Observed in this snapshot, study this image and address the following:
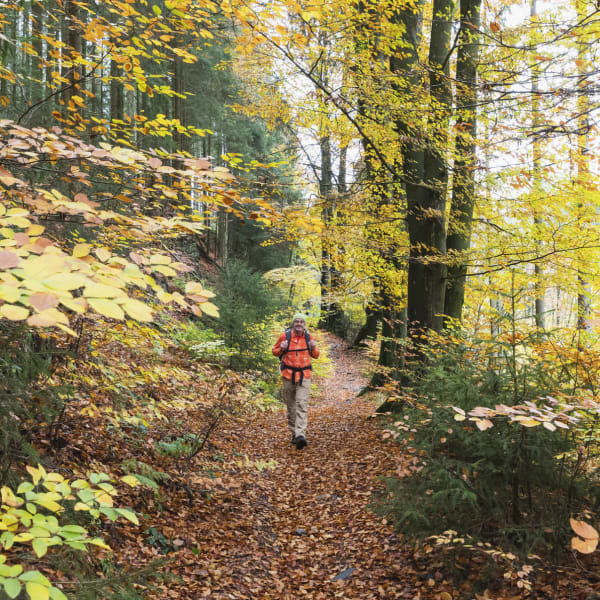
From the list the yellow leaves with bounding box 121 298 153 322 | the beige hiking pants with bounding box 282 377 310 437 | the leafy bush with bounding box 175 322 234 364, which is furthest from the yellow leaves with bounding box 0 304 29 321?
the leafy bush with bounding box 175 322 234 364

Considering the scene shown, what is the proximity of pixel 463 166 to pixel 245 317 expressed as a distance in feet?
24.2

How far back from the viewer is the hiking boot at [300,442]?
24.5ft

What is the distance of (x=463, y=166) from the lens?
20.0ft

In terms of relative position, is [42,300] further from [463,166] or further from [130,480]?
[463,166]

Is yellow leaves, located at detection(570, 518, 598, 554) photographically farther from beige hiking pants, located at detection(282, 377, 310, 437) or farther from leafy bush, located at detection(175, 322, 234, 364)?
leafy bush, located at detection(175, 322, 234, 364)

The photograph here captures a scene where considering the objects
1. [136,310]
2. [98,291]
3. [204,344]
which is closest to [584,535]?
[136,310]

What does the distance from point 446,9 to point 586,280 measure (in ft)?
15.9

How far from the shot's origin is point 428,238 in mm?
6965

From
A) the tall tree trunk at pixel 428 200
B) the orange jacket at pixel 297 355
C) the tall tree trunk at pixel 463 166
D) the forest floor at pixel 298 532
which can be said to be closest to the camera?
the forest floor at pixel 298 532

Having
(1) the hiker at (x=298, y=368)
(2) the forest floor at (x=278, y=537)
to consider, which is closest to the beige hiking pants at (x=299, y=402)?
(1) the hiker at (x=298, y=368)

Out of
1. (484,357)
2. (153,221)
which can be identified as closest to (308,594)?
(484,357)

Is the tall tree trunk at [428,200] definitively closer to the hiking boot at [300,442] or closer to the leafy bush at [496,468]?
the hiking boot at [300,442]

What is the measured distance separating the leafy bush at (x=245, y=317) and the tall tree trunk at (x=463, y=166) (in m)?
5.79

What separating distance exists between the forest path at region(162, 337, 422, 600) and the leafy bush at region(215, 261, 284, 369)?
13.6 ft
